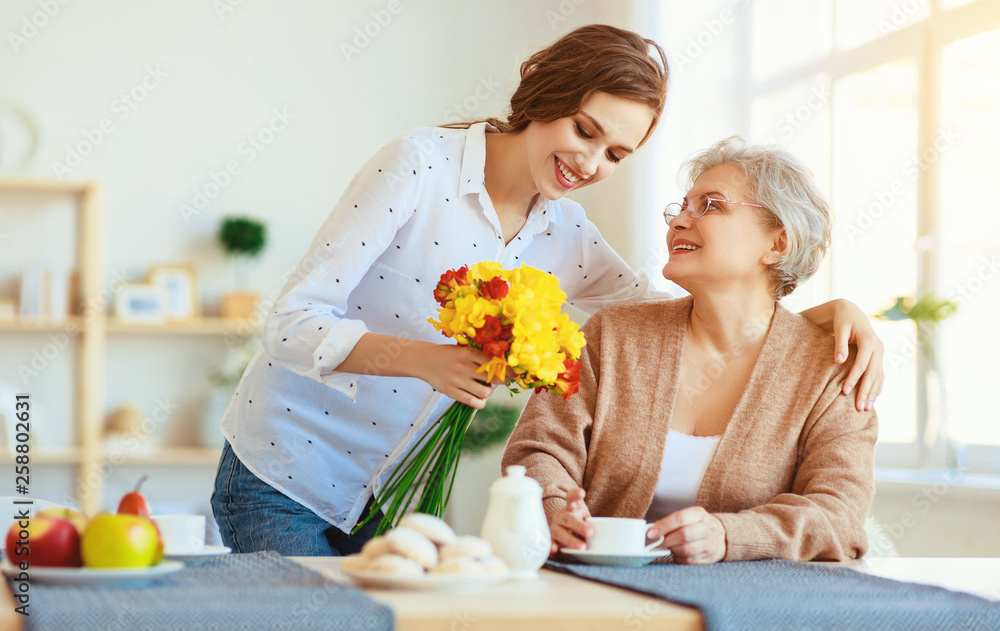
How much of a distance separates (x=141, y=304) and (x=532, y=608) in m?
3.97

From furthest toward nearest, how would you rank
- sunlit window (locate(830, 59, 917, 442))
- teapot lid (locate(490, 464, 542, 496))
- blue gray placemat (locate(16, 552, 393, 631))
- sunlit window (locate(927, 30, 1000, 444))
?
sunlit window (locate(830, 59, 917, 442))
sunlit window (locate(927, 30, 1000, 444))
teapot lid (locate(490, 464, 542, 496))
blue gray placemat (locate(16, 552, 393, 631))

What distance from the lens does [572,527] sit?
1.37 m

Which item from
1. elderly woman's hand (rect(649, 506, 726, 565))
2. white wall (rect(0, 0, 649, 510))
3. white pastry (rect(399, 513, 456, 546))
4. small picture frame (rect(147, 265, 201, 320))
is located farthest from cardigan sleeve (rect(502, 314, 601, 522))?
small picture frame (rect(147, 265, 201, 320))

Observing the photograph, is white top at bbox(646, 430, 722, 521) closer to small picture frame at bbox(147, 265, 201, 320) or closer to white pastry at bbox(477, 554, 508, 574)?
white pastry at bbox(477, 554, 508, 574)

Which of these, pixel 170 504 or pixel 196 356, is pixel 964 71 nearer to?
pixel 196 356

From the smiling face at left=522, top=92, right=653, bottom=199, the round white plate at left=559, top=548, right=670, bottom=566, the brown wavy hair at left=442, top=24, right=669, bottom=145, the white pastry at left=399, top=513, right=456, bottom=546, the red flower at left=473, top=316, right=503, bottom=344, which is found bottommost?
the round white plate at left=559, top=548, right=670, bottom=566

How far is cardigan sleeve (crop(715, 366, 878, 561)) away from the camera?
1.38 m

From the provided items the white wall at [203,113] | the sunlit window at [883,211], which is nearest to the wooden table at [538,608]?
the sunlit window at [883,211]

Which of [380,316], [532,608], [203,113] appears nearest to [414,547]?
[532,608]

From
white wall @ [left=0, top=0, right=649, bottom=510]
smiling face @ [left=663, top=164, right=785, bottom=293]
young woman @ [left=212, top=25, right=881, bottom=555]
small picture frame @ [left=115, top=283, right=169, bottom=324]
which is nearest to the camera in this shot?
young woman @ [left=212, top=25, right=881, bottom=555]

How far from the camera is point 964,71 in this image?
10.2 ft

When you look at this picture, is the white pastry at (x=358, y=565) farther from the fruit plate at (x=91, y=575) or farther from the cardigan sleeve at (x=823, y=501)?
the cardigan sleeve at (x=823, y=501)

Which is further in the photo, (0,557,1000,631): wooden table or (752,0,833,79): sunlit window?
(752,0,833,79): sunlit window

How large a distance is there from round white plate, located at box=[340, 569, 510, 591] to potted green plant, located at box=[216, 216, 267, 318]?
3.71m
